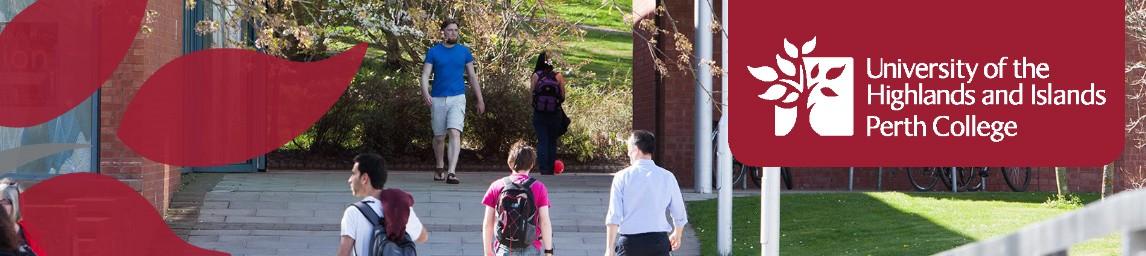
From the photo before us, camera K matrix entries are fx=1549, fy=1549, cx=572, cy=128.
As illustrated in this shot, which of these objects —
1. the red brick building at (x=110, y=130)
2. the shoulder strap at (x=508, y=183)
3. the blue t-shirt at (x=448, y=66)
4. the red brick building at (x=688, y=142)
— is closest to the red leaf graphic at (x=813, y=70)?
the shoulder strap at (x=508, y=183)

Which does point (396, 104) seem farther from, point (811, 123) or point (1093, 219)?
point (1093, 219)

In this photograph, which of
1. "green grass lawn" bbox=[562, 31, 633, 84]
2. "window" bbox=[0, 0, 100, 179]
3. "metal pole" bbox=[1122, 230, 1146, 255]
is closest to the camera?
"metal pole" bbox=[1122, 230, 1146, 255]

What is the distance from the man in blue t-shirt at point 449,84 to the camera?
14.1 meters

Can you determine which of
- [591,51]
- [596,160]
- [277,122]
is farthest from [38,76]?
[591,51]

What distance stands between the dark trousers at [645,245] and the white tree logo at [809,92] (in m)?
1.45

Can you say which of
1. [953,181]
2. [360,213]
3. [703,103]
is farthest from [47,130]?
[953,181]

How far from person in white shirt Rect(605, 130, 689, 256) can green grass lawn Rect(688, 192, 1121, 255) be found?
10.3ft

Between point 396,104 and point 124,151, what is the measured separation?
9.20m

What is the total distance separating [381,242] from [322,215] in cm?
683

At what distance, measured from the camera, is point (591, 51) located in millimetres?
44625

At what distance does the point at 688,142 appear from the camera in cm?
1703

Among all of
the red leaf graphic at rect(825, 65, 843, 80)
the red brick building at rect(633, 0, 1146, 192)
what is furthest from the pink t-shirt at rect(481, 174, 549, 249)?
the red brick building at rect(633, 0, 1146, 192)

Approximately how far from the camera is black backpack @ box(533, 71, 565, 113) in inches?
657

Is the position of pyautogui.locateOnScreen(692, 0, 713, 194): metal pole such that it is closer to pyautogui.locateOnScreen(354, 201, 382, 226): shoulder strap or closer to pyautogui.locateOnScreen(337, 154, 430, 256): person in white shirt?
pyautogui.locateOnScreen(337, 154, 430, 256): person in white shirt
